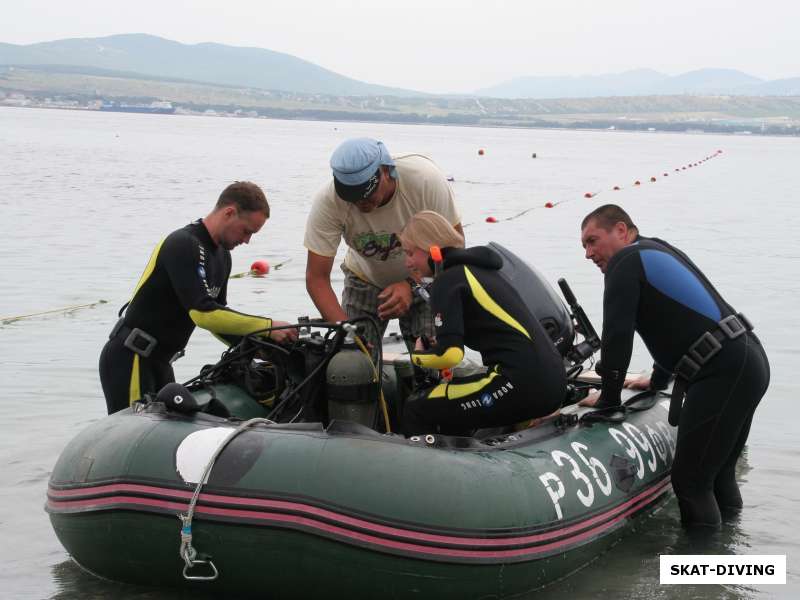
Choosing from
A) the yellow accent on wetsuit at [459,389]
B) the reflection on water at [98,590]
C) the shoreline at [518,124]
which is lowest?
the shoreline at [518,124]

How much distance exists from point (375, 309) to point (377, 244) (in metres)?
0.53

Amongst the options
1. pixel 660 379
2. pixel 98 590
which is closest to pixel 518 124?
pixel 660 379

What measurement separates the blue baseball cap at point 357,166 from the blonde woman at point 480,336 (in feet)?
2.38

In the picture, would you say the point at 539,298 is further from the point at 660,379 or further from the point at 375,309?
the point at 375,309

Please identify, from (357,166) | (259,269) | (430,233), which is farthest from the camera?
(259,269)

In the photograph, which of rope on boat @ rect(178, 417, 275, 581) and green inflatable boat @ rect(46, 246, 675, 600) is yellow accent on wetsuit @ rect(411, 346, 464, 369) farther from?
rope on boat @ rect(178, 417, 275, 581)

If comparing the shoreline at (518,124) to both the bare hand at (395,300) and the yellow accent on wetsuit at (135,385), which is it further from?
the yellow accent on wetsuit at (135,385)

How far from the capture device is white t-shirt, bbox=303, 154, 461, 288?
6.25 m

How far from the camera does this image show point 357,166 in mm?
5840

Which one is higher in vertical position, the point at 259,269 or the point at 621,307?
the point at 621,307

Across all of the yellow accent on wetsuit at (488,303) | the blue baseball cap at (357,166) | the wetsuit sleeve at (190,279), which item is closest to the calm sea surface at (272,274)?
the yellow accent on wetsuit at (488,303)

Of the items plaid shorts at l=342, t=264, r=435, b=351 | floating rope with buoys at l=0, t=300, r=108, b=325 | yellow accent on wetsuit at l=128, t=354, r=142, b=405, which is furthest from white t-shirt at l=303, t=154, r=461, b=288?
floating rope with buoys at l=0, t=300, r=108, b=325

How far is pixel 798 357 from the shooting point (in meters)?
10.5

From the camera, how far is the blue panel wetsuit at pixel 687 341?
17.7ft
